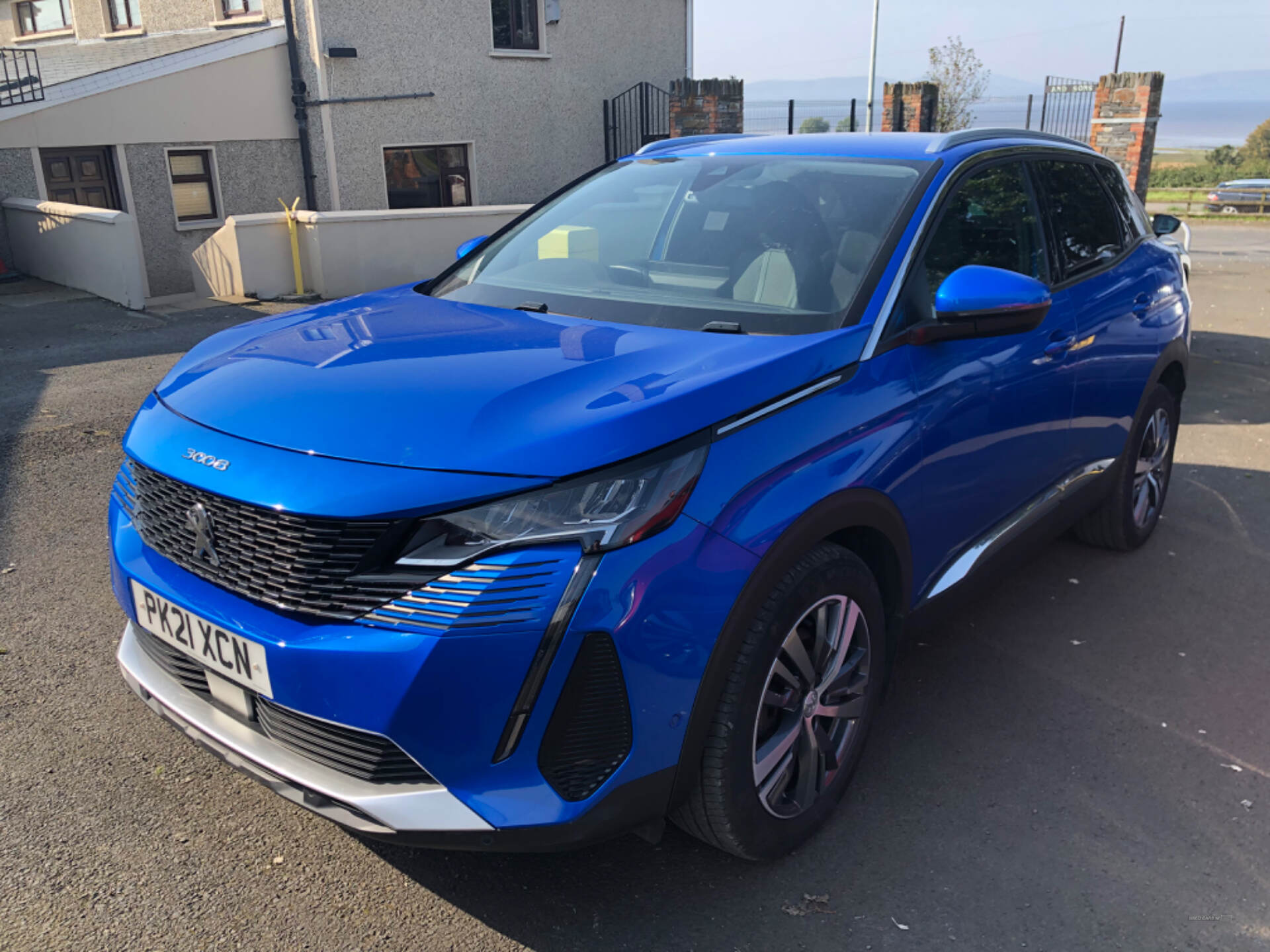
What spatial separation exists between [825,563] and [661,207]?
5.28 ft

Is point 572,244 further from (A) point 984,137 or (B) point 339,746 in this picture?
(B) point 339,746

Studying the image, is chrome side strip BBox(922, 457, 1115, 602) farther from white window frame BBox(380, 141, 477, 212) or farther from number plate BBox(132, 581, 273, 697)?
white window frame BBox(380, 141, 477, 212)

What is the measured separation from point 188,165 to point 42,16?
10405 millimetres

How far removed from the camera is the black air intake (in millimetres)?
2041

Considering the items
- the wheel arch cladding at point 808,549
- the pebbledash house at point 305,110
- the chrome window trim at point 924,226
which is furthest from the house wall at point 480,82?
the wheel arch cladding at point 808,549

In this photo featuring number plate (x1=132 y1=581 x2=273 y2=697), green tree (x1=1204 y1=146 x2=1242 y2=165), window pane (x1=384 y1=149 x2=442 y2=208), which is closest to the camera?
number plate (x1=132 y1=581 x2=273 y2=697)

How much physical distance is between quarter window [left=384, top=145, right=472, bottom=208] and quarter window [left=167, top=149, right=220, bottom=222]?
270cm

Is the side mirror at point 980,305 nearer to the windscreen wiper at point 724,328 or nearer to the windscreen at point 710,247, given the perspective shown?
the windscreen at point 710,247

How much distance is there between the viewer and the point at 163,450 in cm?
245

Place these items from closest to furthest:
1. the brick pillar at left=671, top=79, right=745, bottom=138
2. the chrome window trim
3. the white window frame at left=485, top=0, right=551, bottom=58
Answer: the chrome window trim < the brick pillar at left=671, top=79, right=745, bottom=138 < the white window frame at left=485, top=0, right=551, bottom=58

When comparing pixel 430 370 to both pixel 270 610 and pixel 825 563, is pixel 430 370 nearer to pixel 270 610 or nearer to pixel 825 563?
pixel 270 610

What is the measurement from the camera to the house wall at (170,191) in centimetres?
1551

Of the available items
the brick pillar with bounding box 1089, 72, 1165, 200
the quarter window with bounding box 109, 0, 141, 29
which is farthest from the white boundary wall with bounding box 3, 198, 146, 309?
the brick pillar with bounding box 1089, 72, 1165, 200

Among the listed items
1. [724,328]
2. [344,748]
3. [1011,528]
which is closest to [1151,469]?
[1011,528]
